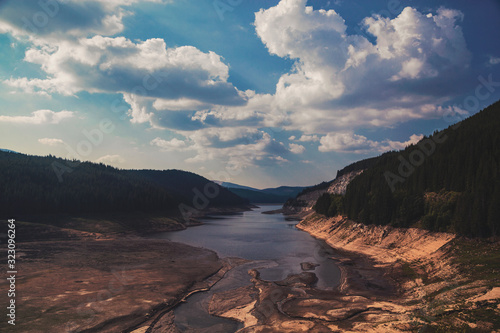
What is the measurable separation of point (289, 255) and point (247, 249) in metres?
15.0

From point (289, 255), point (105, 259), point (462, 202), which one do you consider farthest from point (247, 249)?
point (462, 202)

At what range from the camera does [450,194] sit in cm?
6788

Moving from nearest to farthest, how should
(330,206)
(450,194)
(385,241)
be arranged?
(450,194) → (385,241) → (330,206)

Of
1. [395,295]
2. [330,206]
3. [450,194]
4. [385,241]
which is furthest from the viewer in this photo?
[330,206]

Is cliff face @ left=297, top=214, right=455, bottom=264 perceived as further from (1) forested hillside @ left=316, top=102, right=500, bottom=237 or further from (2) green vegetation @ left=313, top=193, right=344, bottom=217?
(2) green vegetation @ left=313, top=193, right=344, bottom=217

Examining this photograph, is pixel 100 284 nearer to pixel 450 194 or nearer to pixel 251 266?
pixel 251 266

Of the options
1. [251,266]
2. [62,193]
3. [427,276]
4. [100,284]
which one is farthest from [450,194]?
[62,193]

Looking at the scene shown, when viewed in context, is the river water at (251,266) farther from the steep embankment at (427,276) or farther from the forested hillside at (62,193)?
the forested hillside at (62,193)

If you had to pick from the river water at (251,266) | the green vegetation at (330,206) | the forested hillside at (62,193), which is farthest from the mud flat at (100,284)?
the green vegetation at (330,206)

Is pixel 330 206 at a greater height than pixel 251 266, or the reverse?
pixel 330 206

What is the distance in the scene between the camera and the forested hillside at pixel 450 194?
173 feet

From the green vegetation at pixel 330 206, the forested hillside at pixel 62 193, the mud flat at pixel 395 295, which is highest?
the forested hillside at pixel 62 193

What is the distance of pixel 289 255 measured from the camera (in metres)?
76.0

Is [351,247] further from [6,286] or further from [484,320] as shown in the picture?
[6,286]
